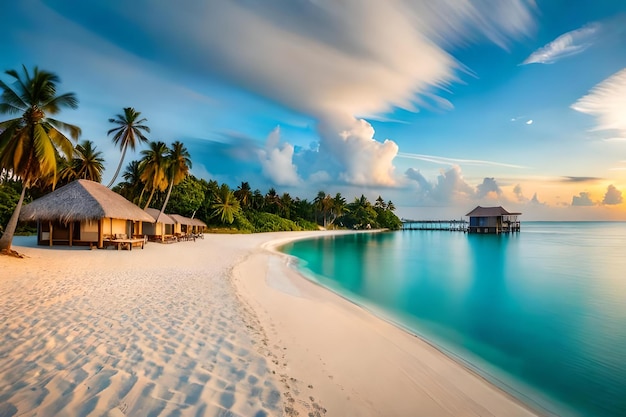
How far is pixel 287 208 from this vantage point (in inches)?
2012

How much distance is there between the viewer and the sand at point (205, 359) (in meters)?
3.05

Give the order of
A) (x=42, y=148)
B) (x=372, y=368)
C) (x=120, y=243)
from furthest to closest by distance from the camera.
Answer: (x=120, y=243) → (x=42, y=148) → (x=372, y=368)

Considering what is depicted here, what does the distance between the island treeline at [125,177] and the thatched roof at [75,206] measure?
3.53 feet

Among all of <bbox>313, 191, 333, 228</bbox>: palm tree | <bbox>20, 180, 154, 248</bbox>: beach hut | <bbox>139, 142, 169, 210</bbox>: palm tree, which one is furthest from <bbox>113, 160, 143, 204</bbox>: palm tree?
<bbox>313, 191, 333, 228</bbox>: palm tree

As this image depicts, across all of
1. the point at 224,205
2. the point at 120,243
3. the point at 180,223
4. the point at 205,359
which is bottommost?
the point at 205,359

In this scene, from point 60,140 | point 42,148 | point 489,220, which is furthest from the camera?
point 489,220

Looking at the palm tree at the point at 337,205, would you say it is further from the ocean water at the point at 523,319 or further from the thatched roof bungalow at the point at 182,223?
the ocean water at the point at 523,319

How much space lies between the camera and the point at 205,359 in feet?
13.0

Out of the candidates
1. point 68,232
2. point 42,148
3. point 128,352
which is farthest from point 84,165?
point 128,352

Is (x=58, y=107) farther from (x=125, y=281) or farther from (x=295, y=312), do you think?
(x=295, y=312)

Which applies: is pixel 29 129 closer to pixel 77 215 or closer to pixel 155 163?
pixel 77 215

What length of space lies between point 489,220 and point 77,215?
55.2 meters

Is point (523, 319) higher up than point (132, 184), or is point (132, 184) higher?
point (132, 184)

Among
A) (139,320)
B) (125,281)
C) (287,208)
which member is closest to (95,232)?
(125,281)
